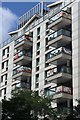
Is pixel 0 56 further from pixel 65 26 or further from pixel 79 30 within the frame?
pixel 79 30

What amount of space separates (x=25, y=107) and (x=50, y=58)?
809 centimetres

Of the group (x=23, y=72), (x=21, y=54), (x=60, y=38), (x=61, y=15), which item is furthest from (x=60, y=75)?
(x=21, y=54)

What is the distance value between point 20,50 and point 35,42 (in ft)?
9.21

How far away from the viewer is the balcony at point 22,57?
108ft

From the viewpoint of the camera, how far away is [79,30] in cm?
2656

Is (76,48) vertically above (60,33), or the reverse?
(60,33)

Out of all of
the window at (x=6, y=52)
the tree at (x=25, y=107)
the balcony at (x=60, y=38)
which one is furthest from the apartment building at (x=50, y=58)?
the tree at (x=25, y=107)

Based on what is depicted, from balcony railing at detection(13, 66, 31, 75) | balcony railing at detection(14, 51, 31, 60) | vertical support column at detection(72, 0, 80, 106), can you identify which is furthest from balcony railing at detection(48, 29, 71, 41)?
balcony railing at detection(14, 51, 31, 60)

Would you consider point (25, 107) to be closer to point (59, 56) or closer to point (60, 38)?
point (59, 56)

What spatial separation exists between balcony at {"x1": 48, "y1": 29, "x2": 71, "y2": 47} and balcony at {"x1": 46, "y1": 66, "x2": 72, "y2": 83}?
2.31m

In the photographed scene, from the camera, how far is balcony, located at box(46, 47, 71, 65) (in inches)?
1057

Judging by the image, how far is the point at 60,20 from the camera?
2786 centimetres

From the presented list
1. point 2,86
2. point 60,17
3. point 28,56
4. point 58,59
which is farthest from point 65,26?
point 2,86

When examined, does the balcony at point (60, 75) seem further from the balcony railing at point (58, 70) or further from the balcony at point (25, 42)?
the balcony at point (25, 42)
